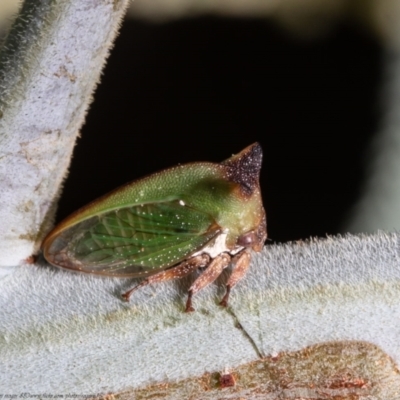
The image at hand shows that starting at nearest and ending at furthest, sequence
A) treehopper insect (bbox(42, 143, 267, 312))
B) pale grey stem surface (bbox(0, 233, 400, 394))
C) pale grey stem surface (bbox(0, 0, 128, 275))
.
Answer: pale grey stem surface (bbox(0, 0, 128, 275))
pale grey stem surface (bbox(0, 233, 400, 394))
treehopper insect (bbox(42, 143, 267, 312))

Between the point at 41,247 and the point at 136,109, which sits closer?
the point at 41,247

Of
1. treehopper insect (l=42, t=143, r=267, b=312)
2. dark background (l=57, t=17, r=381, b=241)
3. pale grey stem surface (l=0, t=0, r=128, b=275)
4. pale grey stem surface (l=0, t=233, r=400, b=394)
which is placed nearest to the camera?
pale grey stem surface (l=0, t=0, r=128, b=275)

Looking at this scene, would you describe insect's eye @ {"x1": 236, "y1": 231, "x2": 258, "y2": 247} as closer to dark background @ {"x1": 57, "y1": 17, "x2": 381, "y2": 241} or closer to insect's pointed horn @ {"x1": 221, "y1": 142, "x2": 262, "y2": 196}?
insect's pointed horn @ {"x1": 221, "y1": 142, "x2": 262, "y2": 196}

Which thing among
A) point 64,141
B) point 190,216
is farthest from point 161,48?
point 64,141

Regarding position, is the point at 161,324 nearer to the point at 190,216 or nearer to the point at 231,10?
the point at 190,216

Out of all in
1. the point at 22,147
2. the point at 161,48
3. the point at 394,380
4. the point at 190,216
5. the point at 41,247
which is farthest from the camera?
the point at 161,48

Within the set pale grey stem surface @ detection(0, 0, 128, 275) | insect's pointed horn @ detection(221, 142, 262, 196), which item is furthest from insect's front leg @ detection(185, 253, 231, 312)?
pale grey stem surface @ detection(0, 0, 128, 275)

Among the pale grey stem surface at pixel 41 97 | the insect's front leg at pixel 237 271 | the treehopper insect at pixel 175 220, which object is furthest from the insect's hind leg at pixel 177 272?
the pale grey stem surface at pixel 41 97
